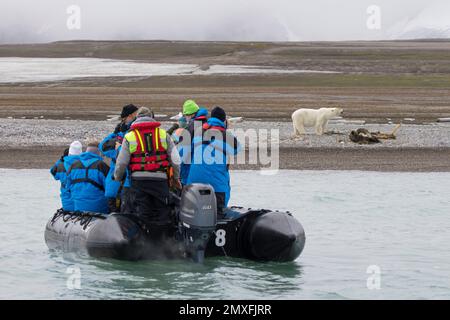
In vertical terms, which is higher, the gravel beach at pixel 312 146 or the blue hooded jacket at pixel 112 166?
the blue hooded jacket at pixel 112 166

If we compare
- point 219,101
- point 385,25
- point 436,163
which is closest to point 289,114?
point 219,101

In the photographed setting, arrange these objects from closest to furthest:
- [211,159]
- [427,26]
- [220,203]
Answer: [211,159] < [220,203] < [427,26]

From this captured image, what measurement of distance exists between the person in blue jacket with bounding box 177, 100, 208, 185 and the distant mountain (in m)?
115

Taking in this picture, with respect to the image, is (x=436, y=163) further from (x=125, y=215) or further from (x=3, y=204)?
(x=125, y=215)

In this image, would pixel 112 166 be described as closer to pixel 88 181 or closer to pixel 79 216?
pixel 88 181

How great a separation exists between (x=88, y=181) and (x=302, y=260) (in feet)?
8.27

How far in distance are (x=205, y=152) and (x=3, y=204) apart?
5566 mm

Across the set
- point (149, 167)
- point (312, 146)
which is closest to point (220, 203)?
point (149, 167)

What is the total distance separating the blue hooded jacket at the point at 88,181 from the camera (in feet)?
35.2

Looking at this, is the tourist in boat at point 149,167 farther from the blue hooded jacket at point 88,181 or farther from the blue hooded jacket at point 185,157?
the blue hooded jacket at point 88,181

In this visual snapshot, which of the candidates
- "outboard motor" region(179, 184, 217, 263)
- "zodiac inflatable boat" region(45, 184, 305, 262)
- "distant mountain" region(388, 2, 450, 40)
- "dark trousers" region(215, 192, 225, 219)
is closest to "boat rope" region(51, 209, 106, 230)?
"zodiac inflatable boat" region(45, 184, 305, 262)

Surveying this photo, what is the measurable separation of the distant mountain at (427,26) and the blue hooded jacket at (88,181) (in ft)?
381

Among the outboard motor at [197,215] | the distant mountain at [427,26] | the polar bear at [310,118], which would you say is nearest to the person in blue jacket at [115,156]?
the outboard motor at [197,215]

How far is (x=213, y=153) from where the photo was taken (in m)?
10.5
